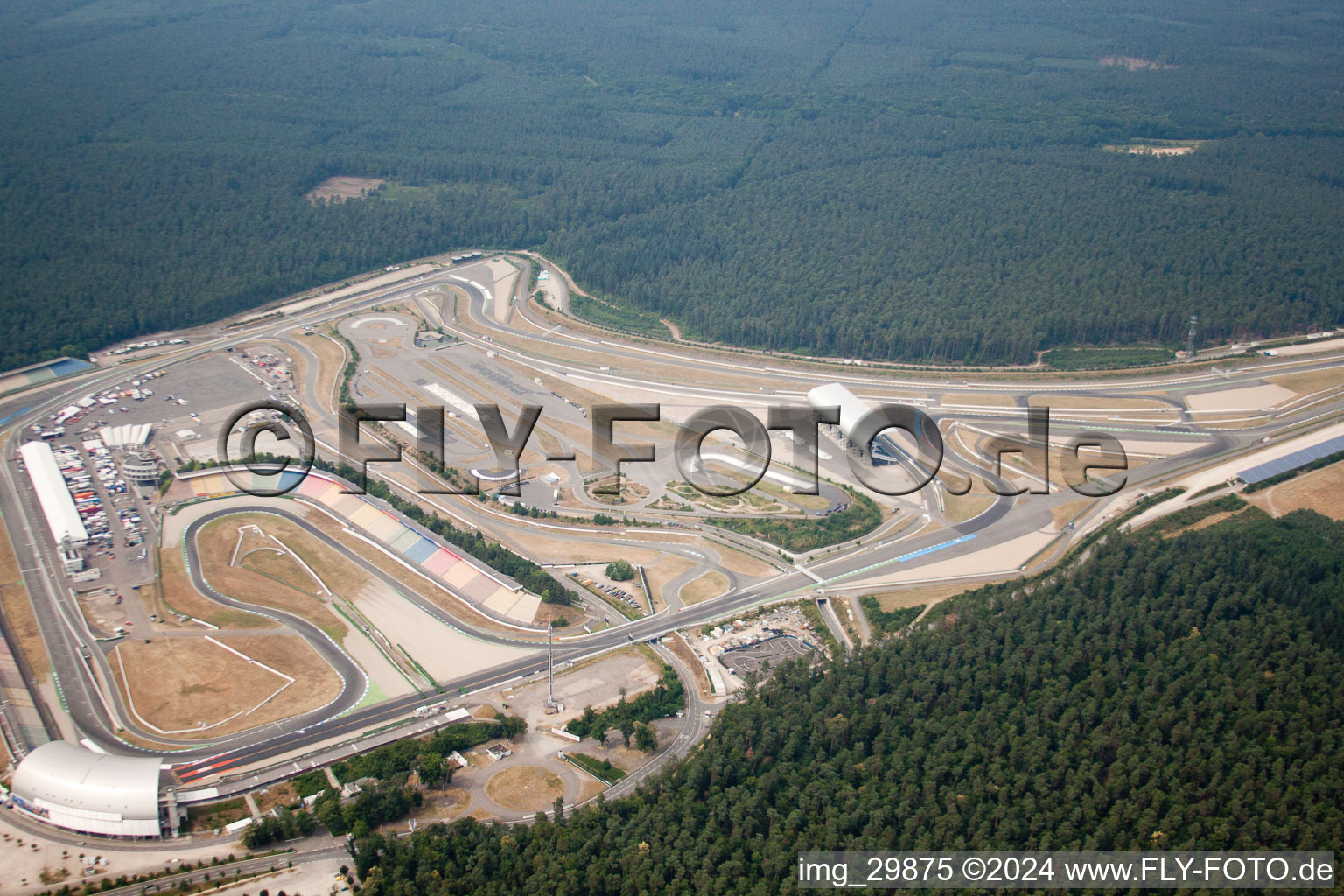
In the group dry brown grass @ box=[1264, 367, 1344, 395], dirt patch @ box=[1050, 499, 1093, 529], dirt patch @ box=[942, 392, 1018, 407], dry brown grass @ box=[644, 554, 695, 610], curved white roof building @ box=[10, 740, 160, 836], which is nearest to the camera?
curved white roof building @ box=[10, 740, 160, 836]

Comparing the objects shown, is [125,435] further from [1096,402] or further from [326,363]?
[1096,402]

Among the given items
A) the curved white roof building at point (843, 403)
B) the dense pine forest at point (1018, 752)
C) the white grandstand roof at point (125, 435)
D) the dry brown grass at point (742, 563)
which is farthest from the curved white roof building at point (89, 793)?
the curved white roof building at point (843, 403)

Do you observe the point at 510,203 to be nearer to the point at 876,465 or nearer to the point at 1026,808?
the point at 876,465

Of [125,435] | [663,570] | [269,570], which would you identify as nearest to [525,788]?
[663,570]

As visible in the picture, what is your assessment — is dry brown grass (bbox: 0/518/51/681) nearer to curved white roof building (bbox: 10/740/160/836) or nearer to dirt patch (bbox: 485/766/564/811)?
curved white roof building (bbox: 10/740/160/836)

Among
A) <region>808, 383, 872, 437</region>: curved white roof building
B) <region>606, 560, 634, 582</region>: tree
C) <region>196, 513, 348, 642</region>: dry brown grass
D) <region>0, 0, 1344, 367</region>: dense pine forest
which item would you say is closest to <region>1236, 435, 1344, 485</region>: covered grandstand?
<region>808, 383, 872, 437</region>: curved white roof building

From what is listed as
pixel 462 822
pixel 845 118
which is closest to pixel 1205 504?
pixel 462 822
